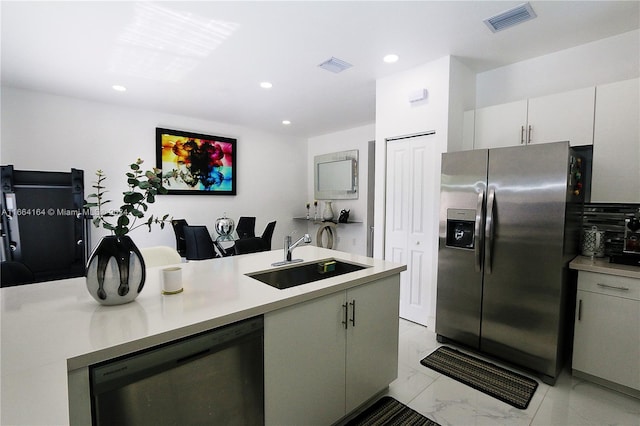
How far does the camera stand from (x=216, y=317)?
1.16m

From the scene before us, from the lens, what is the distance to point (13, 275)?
1822 millimetres

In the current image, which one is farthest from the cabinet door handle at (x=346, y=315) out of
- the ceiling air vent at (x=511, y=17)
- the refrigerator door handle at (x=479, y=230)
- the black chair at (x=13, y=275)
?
the ceiling air vent at (x=511, y=17)

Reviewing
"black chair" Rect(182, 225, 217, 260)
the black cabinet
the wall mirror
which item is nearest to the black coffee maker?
the wall mirror

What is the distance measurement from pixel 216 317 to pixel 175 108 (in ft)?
14.2

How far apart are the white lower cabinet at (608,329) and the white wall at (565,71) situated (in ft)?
5.59

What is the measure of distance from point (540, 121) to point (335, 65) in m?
1.90

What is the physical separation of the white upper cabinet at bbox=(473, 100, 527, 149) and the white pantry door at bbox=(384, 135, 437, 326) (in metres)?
0.45

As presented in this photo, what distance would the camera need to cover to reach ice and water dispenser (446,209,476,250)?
8.30 ft

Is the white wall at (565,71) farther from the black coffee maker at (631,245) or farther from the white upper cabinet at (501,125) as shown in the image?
the black coffee maker at (631,245)

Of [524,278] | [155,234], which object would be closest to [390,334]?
[524,278]

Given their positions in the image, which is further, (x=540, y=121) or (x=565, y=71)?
(x=565, y=71)

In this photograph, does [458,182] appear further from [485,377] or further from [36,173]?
[36,173]

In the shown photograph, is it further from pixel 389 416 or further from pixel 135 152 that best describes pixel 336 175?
pixel 389 416

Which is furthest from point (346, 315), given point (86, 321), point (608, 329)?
point (608, 329)
